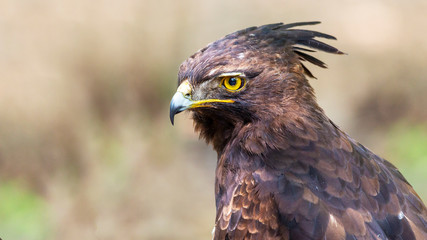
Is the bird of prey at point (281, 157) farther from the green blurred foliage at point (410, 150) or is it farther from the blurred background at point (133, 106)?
the green blurred foliage at point (410, 150)

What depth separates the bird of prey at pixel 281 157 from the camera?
357cm

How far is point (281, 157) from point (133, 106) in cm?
555

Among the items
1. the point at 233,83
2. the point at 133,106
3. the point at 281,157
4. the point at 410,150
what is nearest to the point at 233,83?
the point at 233,83

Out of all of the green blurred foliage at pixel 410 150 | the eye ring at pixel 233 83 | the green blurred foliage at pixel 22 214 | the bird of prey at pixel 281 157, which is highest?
the eye ring at pixel 233 83

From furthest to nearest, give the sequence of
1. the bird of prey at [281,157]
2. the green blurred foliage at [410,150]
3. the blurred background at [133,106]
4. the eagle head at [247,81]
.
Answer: the green blurred foliage at [410,150] → the blurred background at [133,106] → the eagle head at [247,81] → the bird of prey at [281,157]

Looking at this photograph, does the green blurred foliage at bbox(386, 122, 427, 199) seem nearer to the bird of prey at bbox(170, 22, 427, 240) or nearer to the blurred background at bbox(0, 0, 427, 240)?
the blurred background at bbox(0, 0, 427, 240)

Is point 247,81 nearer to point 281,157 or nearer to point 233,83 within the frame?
point 233,83

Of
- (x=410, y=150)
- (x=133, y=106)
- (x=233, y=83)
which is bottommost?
(x=410, y=150)

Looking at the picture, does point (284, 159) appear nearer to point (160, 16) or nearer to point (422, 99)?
point (160, 16)

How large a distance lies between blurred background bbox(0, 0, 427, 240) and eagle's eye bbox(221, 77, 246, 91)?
4875mm

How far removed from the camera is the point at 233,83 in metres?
4.04

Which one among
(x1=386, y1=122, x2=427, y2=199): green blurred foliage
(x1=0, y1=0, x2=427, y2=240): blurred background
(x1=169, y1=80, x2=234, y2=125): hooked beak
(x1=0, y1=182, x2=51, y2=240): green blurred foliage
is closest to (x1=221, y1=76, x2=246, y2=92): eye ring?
(x1=169, y1=80, x2=234, y2=125): hooked beak

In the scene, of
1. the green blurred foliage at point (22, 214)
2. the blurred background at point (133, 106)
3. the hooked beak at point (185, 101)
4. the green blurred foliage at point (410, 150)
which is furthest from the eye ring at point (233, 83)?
the green blurred foliage at point (410, 150)

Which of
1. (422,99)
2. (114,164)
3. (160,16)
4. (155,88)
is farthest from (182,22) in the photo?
(422,99)
